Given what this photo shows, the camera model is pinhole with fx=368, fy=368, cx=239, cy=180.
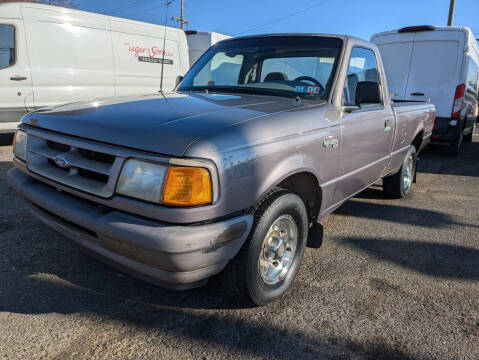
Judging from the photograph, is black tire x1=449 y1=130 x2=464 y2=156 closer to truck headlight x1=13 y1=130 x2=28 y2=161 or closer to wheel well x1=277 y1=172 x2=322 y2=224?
wheel well x1=277 y1=172 x2=322 y2=224

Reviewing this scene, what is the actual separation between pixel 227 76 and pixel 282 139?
1.41 m

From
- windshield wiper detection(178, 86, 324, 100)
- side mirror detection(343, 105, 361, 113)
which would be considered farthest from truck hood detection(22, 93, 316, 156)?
side mirror detection(343, 105, 361, 113)

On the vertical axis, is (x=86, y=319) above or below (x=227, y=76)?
below

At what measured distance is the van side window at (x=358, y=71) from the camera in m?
3.12

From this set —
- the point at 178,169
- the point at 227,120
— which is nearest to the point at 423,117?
the point at 227,120

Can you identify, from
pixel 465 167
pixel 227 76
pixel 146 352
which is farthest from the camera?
pixel 465 167

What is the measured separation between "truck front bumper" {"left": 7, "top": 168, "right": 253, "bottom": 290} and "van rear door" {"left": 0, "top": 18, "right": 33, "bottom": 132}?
18.8 feet

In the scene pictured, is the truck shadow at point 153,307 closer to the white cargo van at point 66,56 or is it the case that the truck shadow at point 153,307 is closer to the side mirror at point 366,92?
the side mirror at point 366,92

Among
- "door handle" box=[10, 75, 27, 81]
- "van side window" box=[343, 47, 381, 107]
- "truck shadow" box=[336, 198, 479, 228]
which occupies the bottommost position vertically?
"truck shadow" box=[336, 198, 479, 228]

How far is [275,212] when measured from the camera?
220cm

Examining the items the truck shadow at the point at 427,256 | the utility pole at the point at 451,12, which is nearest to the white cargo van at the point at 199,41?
the truck shadow at the point at 427,256

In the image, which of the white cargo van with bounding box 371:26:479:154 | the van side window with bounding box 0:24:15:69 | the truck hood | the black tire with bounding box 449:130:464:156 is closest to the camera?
the truck hood

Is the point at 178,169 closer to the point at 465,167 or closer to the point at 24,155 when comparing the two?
the point at 24,155

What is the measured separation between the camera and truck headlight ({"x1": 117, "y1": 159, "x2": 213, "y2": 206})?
1.77 m
